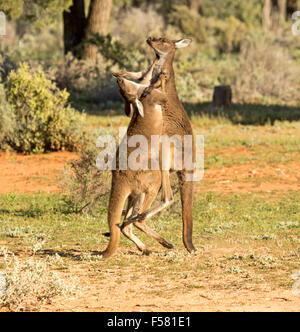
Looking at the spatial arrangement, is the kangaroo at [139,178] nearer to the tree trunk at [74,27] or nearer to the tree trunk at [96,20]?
the tree trunk at [96,20]

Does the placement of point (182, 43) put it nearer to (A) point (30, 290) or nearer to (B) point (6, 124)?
(A) point (30, 290)

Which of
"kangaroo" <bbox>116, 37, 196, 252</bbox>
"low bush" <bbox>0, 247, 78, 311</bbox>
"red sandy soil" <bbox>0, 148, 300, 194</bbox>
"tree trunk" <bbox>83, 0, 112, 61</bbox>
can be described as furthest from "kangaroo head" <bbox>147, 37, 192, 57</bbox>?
"tree trunk" <bbox>83, 0, 112, 61</bbox>

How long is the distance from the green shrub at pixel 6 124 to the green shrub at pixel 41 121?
0.45 ft

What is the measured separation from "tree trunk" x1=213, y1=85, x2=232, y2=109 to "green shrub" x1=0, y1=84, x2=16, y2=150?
23.9ft

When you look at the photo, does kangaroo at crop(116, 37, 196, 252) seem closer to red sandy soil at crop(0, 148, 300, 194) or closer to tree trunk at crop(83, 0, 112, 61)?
red sandy soil at crop(0, 148, 300, 194)

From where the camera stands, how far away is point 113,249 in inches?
302

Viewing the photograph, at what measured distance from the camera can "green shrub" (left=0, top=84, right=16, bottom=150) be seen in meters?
16.6

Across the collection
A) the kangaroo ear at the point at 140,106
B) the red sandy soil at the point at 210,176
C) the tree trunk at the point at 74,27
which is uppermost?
the tree trunk at the point at 74,27

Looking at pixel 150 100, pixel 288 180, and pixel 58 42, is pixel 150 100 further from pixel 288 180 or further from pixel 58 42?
pixel 58 42

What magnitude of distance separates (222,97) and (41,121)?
705 cm

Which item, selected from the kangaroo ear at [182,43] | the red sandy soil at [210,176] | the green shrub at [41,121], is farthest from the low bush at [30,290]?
the green shrub at [41,121]

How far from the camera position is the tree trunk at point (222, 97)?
2175 centimetres

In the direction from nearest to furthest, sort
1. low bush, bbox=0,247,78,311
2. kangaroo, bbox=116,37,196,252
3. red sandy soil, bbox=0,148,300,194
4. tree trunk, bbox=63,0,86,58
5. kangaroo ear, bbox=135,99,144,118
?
low bush, bbox=0,247,78,311
kangaroo ear, bbox=135,99,144,118
kangaroo, bbox=116,37,196,252
red sandy soil, bbox=0,148,300,194
tree trunk, bbox=63,0,86,58

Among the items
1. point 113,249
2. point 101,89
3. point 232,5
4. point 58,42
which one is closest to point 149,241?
point 113,249
